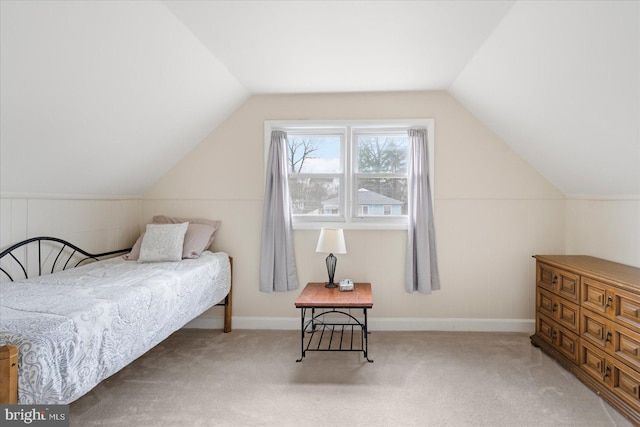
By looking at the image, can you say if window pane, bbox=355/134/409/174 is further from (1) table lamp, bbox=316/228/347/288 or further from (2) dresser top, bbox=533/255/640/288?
(2) dresser top, bbox=533/255/640/288

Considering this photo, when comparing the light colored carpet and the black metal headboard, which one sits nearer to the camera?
the light colored carpet

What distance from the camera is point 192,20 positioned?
233 cm

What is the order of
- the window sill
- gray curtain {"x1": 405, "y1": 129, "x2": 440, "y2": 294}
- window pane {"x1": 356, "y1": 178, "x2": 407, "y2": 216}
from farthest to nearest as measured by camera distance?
window pane {"x1": 356, "y1": 178, "x2": 407, "y2": 216} → the window sill → gray curtain {"x1": 405, "y1": 129, "x2": 440, "y2": 294}

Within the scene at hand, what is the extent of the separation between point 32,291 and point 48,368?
0.96m

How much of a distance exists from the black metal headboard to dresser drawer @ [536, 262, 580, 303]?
12.9 ft

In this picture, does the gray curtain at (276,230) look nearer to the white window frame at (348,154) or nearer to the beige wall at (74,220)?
the white window frame at (348,154)

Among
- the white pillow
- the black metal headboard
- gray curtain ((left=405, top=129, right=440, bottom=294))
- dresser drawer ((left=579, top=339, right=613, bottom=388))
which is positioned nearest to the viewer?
dresser drawer ((left=579, top=339, right=613, bottom=388))

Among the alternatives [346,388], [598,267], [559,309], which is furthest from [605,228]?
[346,388]

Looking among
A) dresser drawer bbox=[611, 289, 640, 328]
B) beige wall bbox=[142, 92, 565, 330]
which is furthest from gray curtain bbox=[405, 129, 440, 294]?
dresser drawer bbox=[611, 289, 640, 328]

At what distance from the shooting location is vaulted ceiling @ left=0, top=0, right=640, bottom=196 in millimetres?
1912

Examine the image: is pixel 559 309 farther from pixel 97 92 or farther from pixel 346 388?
pixel 97 92

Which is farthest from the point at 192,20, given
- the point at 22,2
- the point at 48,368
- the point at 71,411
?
the point at 71,411

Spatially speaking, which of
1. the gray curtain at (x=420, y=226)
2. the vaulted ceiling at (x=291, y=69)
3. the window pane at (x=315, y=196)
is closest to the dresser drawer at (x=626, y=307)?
the vaulted ceiling at (x=291, y=69)

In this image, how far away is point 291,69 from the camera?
3141mm
